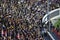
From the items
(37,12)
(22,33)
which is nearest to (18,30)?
(22,33)

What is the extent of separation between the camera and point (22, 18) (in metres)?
10.6

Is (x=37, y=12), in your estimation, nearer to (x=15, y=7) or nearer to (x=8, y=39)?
(x=15, y=7)

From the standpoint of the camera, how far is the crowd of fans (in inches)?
379

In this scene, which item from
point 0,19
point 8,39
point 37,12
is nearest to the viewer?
point 8,39

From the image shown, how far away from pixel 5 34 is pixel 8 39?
0.79 ft

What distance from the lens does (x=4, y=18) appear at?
10.0m

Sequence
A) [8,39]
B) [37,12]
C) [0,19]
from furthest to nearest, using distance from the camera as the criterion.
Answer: [37,12] < [0,19] < [8,39]

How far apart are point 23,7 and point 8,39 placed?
7.48 ft

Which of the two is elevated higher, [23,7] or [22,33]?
[23,7]

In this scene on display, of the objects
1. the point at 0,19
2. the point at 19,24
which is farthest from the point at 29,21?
the point at 0,19

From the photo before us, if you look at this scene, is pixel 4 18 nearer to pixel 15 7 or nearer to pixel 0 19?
pixel 0 19

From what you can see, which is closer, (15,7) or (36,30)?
(36,30)

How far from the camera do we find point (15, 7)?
11008 millimetres

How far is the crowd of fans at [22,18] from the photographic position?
31.6ft
